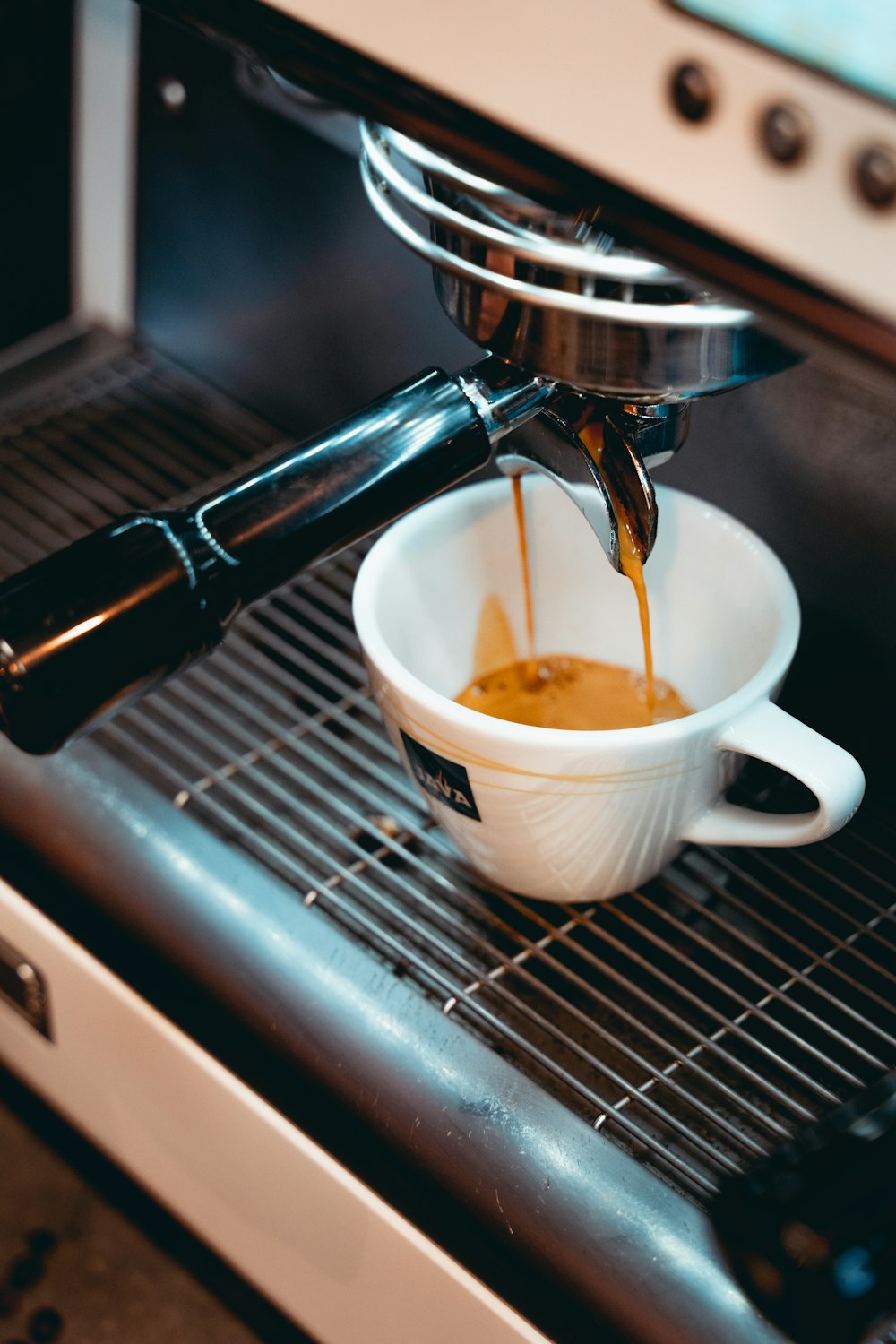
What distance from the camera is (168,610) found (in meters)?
0.36

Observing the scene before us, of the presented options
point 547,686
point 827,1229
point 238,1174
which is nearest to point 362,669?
point 547,686

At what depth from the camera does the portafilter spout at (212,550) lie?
1.14 feet

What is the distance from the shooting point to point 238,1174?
0.52m

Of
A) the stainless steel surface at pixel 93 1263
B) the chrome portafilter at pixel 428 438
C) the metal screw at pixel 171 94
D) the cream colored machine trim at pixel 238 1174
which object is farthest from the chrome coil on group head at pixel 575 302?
the stainless steel surface at pixel 93 1263

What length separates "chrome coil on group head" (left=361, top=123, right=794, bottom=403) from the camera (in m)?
0.32

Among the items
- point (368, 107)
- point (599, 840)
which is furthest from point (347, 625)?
point (368, 107)

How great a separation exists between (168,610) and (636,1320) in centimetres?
22

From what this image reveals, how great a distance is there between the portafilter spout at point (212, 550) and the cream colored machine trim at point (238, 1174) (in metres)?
0.19

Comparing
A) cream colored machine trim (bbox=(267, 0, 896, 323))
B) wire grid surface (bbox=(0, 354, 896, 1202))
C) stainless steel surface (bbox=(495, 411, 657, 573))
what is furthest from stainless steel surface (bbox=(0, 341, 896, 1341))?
cream colored machine trim (bbox=(267, 0, 896, 323))

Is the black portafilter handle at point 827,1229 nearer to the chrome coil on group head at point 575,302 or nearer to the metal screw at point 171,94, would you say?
the chrome coil on group head at point 575,302

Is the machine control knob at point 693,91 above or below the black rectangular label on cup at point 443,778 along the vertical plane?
above

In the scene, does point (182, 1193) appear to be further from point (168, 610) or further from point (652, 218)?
point (652, 218)

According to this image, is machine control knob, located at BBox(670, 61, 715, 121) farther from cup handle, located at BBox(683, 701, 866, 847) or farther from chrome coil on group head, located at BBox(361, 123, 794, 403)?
cup handle, located at BBox(683, 701, 866, 847)

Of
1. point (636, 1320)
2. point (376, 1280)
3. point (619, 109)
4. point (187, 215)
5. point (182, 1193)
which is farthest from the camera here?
point (187, 215)
